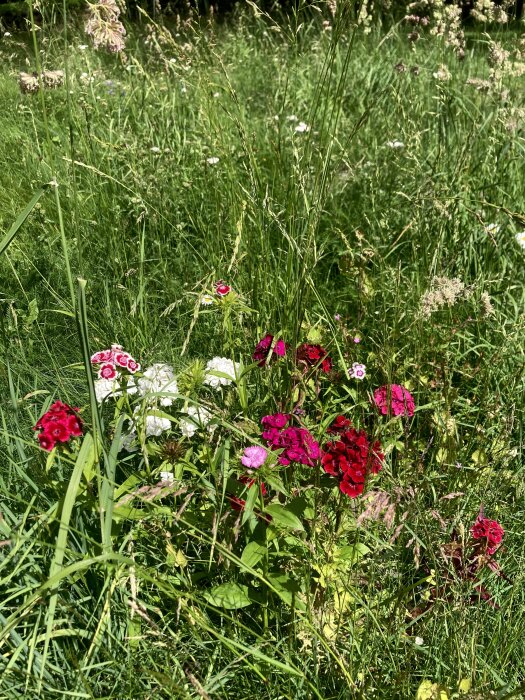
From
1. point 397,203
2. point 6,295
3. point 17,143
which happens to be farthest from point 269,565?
point 17,143

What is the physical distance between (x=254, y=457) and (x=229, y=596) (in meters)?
0.29

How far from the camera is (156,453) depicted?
140 cm

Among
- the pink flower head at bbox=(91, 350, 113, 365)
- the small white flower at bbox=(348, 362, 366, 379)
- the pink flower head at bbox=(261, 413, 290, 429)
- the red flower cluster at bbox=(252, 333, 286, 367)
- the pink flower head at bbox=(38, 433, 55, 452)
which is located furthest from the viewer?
the small white flower at bbox=(348, 362, 366, 379)

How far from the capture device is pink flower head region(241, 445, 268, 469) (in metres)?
1.29

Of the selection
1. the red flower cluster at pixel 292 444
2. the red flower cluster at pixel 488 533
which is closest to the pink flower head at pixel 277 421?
the red flower cluster at pixel 292 444

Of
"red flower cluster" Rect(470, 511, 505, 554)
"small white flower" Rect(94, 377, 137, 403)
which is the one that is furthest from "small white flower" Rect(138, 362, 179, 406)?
"red flower cluster" Rect(470, 511, 505, 554)

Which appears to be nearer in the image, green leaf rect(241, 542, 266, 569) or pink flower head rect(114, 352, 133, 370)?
green leaf rect(241, 542, 266, 569)

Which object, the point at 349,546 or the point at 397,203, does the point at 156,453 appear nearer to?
the point at 349,546

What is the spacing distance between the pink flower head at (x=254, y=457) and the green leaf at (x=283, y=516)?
86mm

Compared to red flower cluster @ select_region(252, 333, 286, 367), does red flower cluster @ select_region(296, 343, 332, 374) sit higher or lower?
lower

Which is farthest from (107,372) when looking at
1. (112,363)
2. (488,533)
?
(488,533)

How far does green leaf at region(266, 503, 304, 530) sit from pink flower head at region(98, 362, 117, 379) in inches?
17.9

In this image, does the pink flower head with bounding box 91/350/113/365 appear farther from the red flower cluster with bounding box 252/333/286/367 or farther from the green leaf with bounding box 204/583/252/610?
the green leaf with bounding box 204/583/252/610

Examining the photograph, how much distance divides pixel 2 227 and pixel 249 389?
5.03ft
